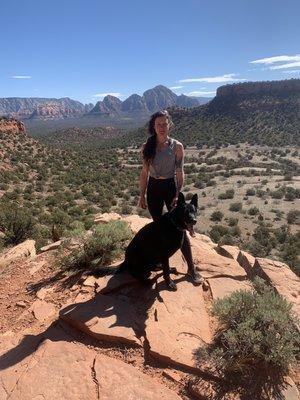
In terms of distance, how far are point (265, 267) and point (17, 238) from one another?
1028 centimetres

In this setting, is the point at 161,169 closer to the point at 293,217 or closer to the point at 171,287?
the point at 171,287

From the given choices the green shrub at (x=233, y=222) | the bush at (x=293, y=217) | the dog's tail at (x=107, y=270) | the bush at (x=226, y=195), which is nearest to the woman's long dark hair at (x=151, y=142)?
the dog's tail at (x=107, y=270)

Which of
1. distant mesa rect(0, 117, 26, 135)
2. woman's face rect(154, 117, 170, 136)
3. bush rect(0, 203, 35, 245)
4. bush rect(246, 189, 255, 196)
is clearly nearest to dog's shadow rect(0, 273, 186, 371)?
woman's face rect(154, 117, 170, 136)

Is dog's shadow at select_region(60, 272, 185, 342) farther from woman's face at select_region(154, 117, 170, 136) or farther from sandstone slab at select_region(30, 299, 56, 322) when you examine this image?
woman's face at select_region(154, 117, 170, 136)

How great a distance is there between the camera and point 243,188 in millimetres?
35062

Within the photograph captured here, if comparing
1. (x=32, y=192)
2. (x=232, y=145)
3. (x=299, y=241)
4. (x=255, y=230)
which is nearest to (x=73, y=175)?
(x=32, y=192)

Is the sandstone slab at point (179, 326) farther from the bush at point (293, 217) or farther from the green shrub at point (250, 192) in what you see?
the green shrub at point (250, 192)

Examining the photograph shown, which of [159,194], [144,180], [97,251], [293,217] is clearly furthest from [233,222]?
[144,180]

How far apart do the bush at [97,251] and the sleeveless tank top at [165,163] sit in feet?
5.59

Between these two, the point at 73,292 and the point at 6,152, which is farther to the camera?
the point at 6,152

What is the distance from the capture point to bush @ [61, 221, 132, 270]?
6363mm

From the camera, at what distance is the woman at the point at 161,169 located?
5.01m

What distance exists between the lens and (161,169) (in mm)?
5215

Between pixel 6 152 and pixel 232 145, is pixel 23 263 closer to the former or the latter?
pixel 6 152
